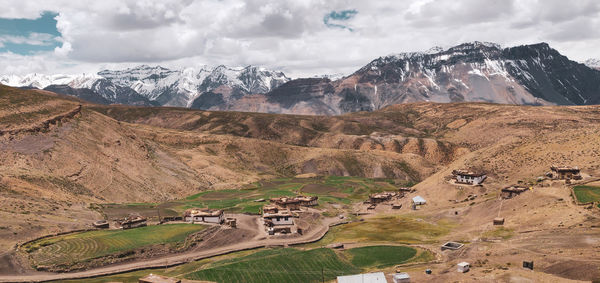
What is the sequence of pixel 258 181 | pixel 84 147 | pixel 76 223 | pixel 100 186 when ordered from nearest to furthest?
pixel 76 223
pixel 100 186
pixel 84 147
pixel 258 181

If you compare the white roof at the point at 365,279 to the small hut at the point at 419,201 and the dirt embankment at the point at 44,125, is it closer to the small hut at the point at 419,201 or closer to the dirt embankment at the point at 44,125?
the small hut at the point at 419,201

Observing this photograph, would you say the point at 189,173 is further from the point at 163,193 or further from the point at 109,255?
the point at 109,255

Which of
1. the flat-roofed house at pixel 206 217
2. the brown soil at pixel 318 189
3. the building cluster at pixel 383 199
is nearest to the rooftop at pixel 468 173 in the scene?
the building cluster at pixel 383 199

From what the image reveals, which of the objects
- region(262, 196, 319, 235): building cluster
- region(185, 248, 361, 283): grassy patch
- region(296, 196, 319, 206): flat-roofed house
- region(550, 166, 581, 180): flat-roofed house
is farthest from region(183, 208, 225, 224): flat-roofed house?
region(550, 166, 581, 180): flat-roofed house

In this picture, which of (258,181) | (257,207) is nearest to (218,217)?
(257,207)

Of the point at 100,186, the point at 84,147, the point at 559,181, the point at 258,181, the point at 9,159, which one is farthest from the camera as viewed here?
the point at 258,181

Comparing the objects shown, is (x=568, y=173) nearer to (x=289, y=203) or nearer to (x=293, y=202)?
(x=293, y=202)
